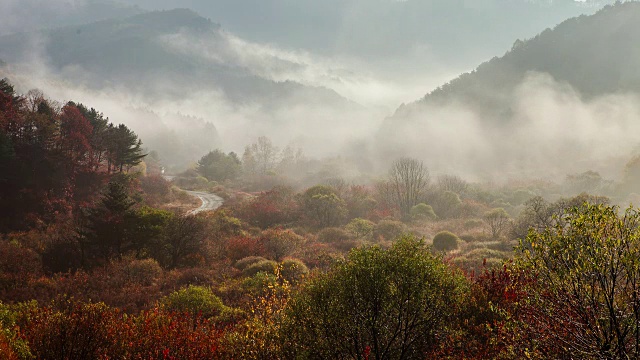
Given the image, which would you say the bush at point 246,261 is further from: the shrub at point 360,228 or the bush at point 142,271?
the shrub at point 360,228

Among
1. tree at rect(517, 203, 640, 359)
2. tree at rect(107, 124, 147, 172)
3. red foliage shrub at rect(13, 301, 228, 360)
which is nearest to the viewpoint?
tree at rect(517, 203, 640, 359)

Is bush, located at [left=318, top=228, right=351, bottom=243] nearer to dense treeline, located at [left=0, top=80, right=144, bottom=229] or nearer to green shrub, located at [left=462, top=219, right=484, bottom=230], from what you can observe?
green shrub, located at [left=462, top=219, right=484, bottom=230]

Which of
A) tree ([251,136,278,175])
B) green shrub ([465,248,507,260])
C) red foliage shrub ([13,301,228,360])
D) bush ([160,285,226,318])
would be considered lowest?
bush ([160,285,226,318])

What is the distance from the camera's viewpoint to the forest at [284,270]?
5.82 metres

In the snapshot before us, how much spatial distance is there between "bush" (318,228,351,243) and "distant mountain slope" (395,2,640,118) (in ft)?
389

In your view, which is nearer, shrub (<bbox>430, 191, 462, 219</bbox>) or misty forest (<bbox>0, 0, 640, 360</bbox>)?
misty forest (<bbox>0, 0, 640, 360</bbox>)

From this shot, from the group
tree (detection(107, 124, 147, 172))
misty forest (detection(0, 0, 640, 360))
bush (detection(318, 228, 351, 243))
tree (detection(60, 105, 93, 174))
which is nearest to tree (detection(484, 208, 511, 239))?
misty forest (detection(0, 0, 640, 360))

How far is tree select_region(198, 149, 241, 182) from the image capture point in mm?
84062

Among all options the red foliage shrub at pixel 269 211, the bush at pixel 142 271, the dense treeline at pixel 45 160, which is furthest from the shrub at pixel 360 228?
the dense treeline at pixel 45 160

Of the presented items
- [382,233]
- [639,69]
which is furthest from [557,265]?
[639,69]

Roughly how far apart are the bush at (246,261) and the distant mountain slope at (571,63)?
132 metres

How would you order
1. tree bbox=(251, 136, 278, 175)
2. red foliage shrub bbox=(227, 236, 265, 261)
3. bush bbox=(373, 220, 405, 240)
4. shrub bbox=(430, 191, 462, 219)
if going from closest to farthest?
1. red foliage shrub bbox=(227, 236, 265, 261)
2. bush bbox=(373, 220, 405, 240)
3. shrub bbox=(430, 191, 462, 219)
4. tree bbox=(251, 136, 278, 175)

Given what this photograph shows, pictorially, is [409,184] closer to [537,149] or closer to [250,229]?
[250,229]

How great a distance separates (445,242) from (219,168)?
66.9 m
